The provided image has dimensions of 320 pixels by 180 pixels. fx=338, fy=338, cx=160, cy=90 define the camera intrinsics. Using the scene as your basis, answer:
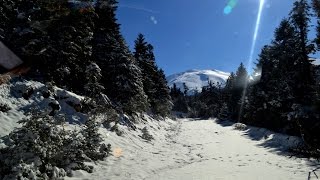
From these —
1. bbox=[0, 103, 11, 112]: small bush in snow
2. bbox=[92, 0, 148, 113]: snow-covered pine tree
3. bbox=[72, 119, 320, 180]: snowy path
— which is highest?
bbox=[92, 0, 148, 113]: snow-covered pine tree

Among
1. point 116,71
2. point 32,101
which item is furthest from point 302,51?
point 32,101

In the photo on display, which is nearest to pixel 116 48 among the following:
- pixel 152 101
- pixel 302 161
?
pixel 302 161

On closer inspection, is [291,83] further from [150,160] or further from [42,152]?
[42,152]

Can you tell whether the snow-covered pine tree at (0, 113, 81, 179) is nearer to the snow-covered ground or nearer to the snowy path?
the snow-covered ground

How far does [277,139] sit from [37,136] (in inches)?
822

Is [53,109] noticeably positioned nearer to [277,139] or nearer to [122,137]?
[122,137]

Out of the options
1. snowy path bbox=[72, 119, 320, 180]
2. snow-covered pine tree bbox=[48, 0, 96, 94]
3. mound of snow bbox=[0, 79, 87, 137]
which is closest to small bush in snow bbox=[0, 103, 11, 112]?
mound of snow bbox=[0, 79, 87, 137]

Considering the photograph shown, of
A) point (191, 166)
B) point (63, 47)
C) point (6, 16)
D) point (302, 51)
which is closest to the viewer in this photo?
point (191, 166)

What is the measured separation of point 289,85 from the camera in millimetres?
30406

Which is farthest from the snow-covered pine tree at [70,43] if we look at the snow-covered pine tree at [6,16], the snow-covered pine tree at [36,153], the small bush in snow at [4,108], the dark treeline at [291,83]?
the dark treeline at [291,83]

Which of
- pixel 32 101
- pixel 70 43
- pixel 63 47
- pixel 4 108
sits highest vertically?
pixel 70 43

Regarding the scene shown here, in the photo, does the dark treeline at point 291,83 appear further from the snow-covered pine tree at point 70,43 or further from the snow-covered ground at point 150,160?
the snow-covered pine tree at point 70,43

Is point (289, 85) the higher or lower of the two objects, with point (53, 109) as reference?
higher

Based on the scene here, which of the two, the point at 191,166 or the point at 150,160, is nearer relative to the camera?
the point at 191,166
